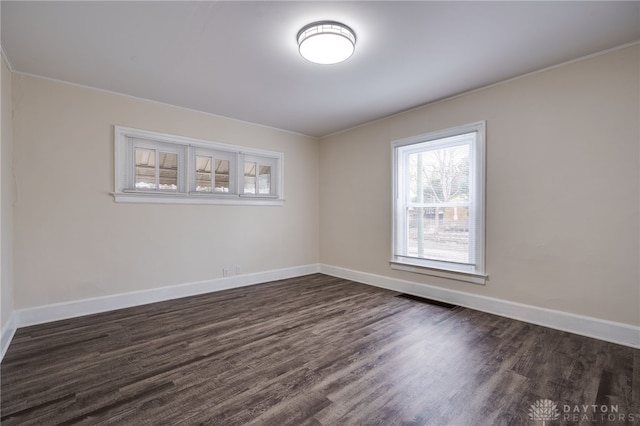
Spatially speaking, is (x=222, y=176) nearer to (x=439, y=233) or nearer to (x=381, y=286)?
(x=381, y=286)

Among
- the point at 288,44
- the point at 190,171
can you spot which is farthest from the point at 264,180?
the point at 288,44

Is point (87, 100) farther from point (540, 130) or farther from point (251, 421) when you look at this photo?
point (540, 130)

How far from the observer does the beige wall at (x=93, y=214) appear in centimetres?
307

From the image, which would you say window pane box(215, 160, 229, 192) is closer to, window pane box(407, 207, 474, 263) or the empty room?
the empty room

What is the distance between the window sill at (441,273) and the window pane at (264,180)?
8.22 ft

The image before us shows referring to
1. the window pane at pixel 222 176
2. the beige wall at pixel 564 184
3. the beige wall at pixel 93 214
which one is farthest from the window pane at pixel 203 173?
the beige wall at pixel 564 184

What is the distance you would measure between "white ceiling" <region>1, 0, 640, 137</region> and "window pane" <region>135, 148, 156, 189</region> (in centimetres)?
75

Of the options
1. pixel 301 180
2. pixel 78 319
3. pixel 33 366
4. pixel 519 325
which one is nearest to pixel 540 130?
pixel 519 325

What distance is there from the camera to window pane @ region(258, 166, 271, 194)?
4.99m

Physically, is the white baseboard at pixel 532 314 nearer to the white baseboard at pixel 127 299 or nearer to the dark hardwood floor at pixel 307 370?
the dark hardwood floor at pixel 307 370

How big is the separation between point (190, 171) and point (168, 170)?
29cm

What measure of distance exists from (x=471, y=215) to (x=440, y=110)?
1.49 metres

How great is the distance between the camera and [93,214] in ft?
11.2

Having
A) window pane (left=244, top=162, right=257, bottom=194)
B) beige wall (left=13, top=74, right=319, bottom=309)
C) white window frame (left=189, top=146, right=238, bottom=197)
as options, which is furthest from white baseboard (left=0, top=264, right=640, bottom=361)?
window pane (left=244, top=162, right=257, bottom=194)
